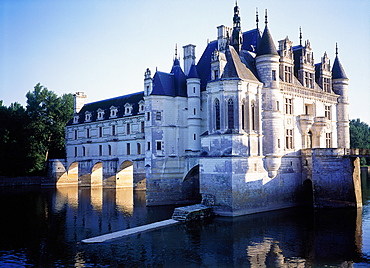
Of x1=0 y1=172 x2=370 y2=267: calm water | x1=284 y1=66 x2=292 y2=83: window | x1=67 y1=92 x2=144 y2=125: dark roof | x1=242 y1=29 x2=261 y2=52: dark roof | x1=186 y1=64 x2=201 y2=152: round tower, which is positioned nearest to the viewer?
x1=0 y1=172 x2=370 y2=267: calm water

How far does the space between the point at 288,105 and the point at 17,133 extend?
48.1m

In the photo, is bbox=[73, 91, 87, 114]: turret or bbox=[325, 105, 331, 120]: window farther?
bbox=[73, 91, 87, 114]: turret

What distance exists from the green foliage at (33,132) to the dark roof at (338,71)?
4552cm

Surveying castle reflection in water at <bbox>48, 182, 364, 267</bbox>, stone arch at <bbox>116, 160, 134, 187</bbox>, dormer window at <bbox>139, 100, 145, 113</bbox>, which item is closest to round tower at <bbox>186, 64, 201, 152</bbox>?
castle reflection in water at <bbox>48, 182, 364, 267</bbox>

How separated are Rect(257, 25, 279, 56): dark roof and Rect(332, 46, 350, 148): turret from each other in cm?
→ 1297

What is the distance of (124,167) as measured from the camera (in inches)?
2083

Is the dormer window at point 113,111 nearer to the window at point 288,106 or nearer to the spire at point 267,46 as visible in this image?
the spire at point 267,46

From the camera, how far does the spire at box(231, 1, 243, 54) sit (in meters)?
36.2

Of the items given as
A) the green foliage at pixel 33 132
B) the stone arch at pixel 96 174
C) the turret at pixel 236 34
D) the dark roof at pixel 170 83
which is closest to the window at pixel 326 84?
the turret at pixel 236 34

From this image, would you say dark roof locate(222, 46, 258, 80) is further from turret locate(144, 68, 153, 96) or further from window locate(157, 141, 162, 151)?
window locate(157, 141, 162, 151)

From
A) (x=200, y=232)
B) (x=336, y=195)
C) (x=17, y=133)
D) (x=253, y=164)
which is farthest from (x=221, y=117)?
(x=17, y=133)

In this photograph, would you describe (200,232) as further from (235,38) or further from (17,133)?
(17,133)

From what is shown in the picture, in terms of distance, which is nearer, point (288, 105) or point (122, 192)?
point (288, 105)

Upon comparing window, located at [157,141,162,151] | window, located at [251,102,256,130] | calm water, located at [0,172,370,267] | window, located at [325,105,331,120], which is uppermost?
window, located at [325,105,331,120]
